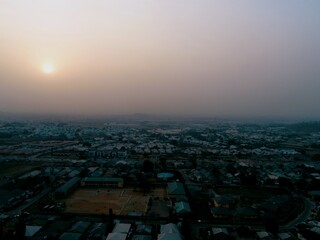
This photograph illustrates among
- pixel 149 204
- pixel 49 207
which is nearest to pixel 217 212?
pixel 149 204

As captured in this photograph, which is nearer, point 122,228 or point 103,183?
point 122,228

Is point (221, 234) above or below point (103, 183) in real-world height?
above

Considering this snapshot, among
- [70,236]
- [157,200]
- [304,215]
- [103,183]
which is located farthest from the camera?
[103,183]

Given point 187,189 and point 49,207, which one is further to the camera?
point 187,189

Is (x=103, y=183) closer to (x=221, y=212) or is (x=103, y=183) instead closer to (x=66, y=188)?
(x=66, y=188)

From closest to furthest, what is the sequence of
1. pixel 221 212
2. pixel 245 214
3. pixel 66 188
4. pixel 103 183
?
pixel 245 214
pixel 221 212
pixel 66 188
pixel 103 183

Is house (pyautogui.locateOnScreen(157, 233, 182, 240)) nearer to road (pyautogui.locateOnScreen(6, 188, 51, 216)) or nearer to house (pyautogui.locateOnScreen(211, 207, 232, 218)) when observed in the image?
house (pyautogui.locateOnScreen(211, 207, 232, 218))

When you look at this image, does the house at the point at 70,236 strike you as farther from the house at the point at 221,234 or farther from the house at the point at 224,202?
the house at the point at 224,202

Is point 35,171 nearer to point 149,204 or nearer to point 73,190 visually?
point 73,190

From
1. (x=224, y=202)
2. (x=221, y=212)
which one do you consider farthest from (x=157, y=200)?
(x=221, y=212)
